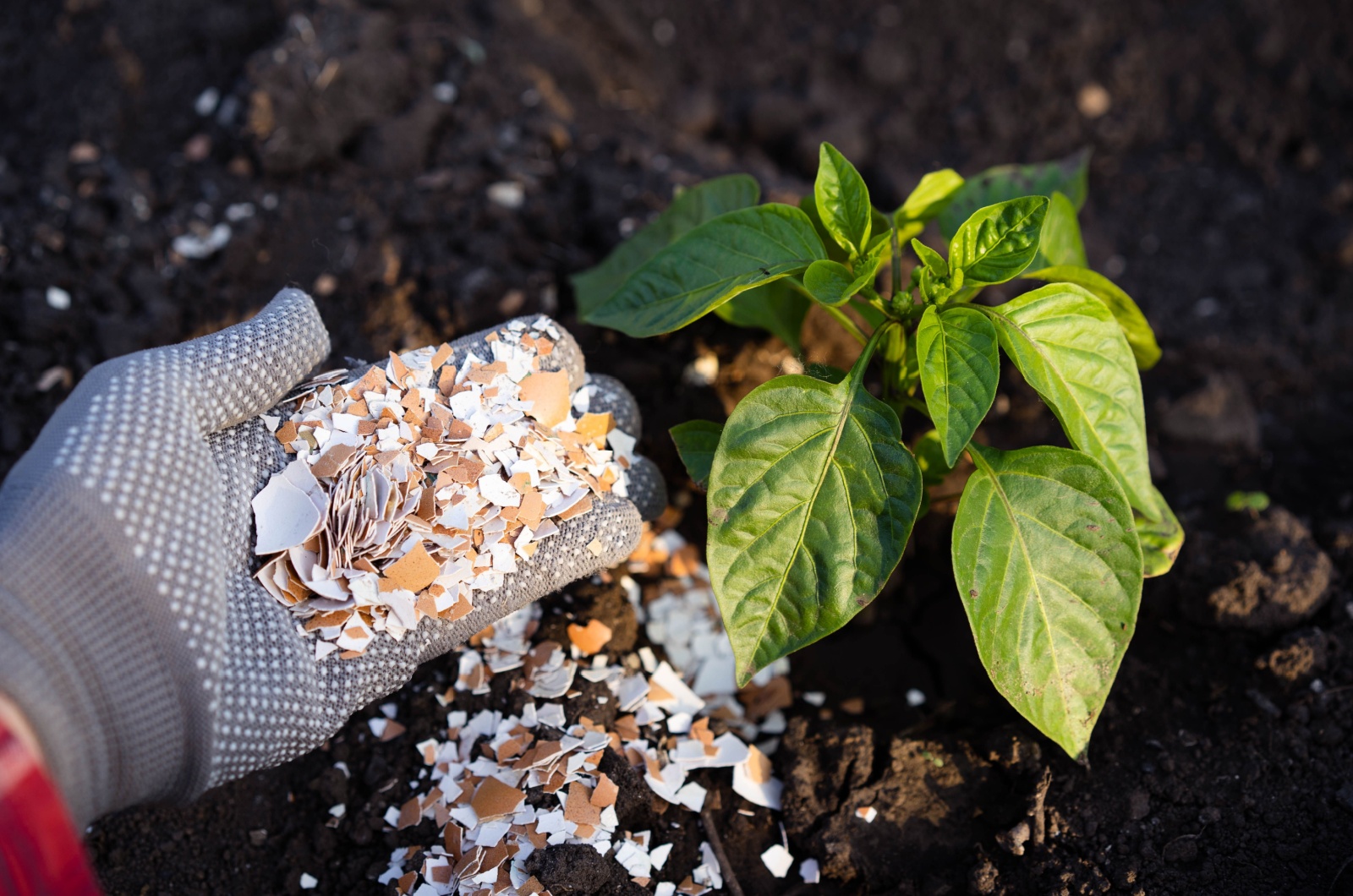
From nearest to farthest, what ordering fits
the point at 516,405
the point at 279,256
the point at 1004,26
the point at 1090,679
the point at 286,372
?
the point at 1090,679 → the point at 286,372 → the point at 516,405 → the point at 279,256 → the point at 1004,26

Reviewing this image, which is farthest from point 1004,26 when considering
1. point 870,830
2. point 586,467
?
point 870,830

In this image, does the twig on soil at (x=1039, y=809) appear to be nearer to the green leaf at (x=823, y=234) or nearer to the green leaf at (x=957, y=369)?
the green leaf at (x=957, y=369)

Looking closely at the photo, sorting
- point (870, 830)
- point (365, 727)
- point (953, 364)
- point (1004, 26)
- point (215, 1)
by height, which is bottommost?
point (870, 830)

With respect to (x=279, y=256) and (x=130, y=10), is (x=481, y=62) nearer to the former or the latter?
(x=279, y=256)

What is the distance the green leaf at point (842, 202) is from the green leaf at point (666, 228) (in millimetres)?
357

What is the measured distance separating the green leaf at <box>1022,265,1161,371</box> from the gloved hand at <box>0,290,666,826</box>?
53.8 inches

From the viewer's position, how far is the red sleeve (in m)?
1.22

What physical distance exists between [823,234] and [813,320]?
43 cm

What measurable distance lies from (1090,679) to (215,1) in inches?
143

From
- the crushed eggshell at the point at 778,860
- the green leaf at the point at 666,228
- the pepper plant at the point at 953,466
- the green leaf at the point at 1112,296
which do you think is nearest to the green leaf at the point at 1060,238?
the green leaf at the point at 1112,296

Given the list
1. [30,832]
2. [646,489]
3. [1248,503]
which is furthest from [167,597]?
[1248,503]

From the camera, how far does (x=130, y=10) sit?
3.24m

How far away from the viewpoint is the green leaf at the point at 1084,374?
5.86 feet

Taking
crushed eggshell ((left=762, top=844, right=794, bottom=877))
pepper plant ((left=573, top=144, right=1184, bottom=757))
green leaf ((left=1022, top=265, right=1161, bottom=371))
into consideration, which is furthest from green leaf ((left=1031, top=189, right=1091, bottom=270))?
crushed eggshell ((left=762, top=844, right=794, bottom=877))
